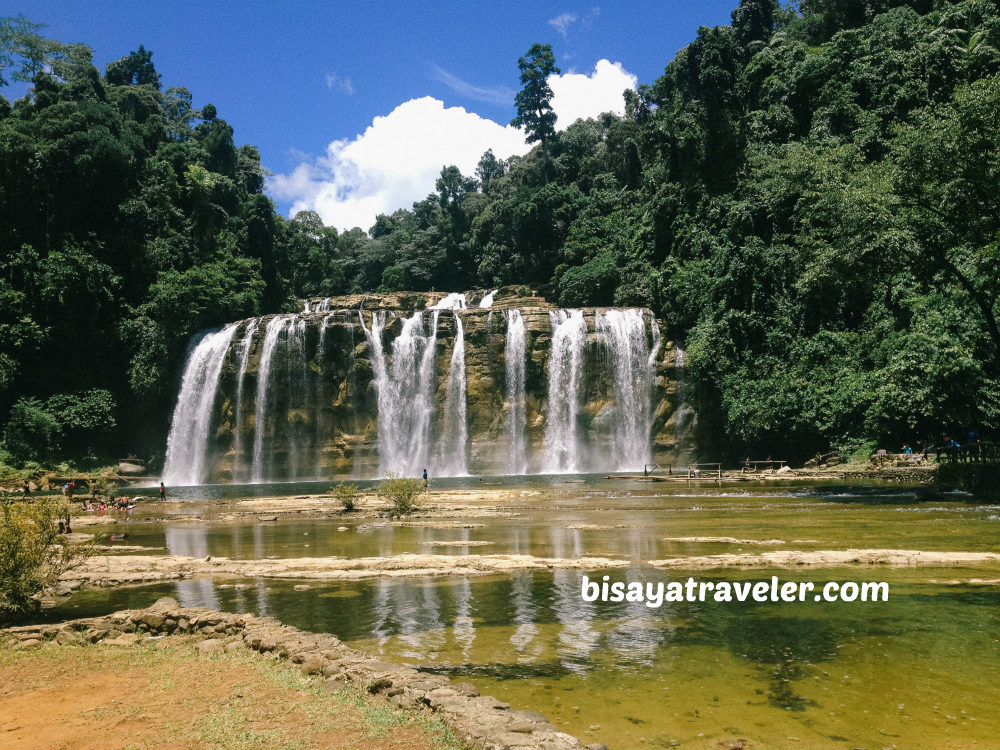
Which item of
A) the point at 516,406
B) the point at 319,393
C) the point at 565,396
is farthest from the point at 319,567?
the point at 319,393

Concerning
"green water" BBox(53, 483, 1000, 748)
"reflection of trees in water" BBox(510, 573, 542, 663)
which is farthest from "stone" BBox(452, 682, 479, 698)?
"reflection of trees in water" BBox(510, 573, 542, 663)

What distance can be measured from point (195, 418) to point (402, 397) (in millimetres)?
12759

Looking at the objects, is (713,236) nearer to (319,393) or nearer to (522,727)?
(319,393)

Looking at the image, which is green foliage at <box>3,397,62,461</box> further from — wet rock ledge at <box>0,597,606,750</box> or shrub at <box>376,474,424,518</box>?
wet rock ledge at <box>0,597,606,750</box>

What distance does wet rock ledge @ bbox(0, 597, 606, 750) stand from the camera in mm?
4711

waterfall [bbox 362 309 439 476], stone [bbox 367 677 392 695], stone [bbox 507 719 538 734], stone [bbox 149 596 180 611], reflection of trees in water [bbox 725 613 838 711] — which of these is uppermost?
waterfall [bbox 362 309 439 476]

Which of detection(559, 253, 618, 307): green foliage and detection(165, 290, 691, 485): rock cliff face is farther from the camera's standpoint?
detection(559, 253, 618, 307): green foliage

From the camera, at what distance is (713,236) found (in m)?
40.5

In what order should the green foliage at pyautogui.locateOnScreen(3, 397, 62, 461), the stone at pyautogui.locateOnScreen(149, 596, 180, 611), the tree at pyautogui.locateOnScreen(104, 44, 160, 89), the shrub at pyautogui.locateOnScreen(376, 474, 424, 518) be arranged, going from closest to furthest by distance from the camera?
the stone at pyautogui.locateOnScreen(149, 596, 180, 611)
the shrub at pyautogui.locateOnScreen(376, 474, 424, 518)
the green foliage at pyautogui.locateOnScreen(3, 397, 62, 461)
the tree at pyautogui.locateOnScreen(104, 44, 160, 89)

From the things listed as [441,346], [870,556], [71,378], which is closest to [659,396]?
[441,346]

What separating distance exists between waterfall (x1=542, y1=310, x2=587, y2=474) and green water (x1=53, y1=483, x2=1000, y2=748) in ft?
86.0

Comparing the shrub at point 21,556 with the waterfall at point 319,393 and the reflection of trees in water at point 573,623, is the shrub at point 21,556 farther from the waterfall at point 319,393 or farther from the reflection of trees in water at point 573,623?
the waterfall at point 319,393

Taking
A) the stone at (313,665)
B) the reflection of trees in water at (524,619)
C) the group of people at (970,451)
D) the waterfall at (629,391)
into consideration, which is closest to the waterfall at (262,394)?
the waterfall at (629,391)

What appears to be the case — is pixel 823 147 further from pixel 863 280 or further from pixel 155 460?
pixel 155 460
